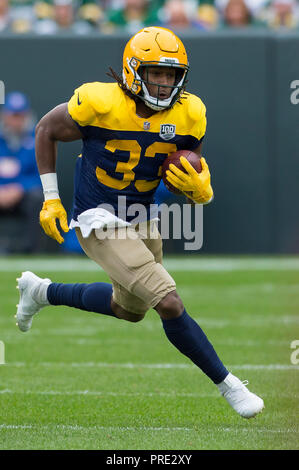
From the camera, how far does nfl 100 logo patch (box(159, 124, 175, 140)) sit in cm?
392

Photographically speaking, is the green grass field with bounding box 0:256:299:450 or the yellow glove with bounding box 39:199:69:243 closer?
the green grass field with bounding box 0:256:299:450

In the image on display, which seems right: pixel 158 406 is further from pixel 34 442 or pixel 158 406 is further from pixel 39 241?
pixel 39 241

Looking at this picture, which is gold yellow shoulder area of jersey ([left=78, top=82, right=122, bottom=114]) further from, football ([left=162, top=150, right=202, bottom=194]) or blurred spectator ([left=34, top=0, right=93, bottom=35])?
blurred spectator ([left=34, top=0, right=93, bottom=35])

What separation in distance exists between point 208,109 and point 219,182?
2.38 ft

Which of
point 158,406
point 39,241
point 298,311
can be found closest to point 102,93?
point 158,406

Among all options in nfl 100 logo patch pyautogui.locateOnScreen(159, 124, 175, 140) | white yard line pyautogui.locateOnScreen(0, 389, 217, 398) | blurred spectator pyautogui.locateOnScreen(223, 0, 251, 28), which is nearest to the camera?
nfl 100 logo patch pyautogui.locateOnScreen(159, 124, 175, 140)

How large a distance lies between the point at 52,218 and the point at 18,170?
5253 mm

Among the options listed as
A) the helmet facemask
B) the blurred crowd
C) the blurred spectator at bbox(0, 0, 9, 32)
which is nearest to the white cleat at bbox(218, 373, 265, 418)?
the helmet facemask

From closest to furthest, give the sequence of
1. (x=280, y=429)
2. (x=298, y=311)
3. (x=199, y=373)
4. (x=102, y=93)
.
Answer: (x=280, y=429), (x=102, y=93), (x=199, y=373), (x=298, y=311)

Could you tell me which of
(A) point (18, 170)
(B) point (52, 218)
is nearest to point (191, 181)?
(B) point (52, 218)

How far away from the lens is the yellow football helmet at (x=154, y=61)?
3824 mm

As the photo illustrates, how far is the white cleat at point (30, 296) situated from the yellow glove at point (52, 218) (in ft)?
1.84

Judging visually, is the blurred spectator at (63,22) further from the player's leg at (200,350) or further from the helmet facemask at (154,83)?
the player's leg at (200,350)
